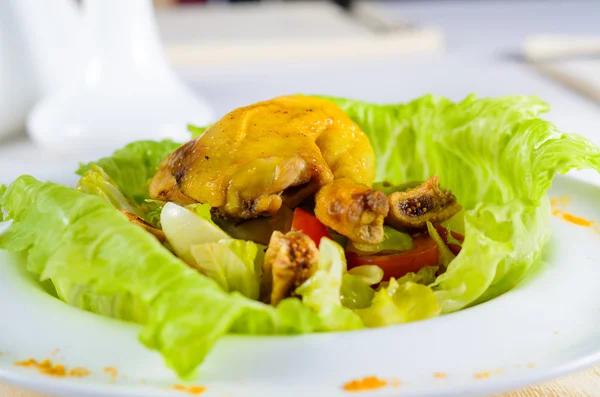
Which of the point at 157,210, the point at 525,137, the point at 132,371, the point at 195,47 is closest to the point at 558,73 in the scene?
the point at 195,47

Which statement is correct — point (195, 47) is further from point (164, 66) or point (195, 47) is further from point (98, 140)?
point (98, 140)

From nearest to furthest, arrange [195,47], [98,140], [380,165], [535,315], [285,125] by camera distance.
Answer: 1. [535,315]
2. [285,125]
3. [380,165]
4. [98,140]
5. [195,47]

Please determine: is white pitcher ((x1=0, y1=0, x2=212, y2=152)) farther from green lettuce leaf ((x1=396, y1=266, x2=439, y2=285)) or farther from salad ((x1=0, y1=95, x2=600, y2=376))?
green lettuce leaf ((x1=396, y1=266, x2=439, y2=285))

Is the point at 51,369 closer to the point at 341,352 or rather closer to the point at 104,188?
the point at 341,352

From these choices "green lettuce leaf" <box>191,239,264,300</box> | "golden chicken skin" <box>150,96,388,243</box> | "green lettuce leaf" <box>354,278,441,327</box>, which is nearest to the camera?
"green lettuce leaf" <box>354,278,441,327</box>

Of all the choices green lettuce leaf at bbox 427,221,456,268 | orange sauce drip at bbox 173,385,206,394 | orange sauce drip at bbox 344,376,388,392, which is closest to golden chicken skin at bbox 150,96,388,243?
green lettuce leaf at bbox 427,221,456,268

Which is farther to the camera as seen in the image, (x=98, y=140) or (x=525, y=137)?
(x=98, y=140)

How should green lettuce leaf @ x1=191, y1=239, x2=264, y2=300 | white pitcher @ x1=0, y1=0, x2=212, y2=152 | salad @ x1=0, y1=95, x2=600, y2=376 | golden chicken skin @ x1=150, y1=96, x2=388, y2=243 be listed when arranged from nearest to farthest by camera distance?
salad @ x1=0, y1=95, x2=600, y2=376
green lettuce leaf @ x1=191, y1=239, x2=264, y2=300
golden chicken skin @ x1=150, y1=96, x2=388, y2=243
white pitcher @ x1=0, y1=0, x2=212, y2=152

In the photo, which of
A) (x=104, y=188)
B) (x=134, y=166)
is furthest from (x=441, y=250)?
(x=134, y=166)
